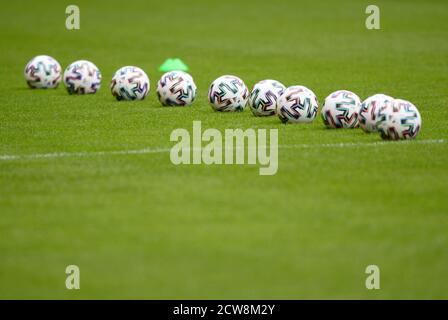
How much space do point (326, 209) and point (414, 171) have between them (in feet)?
7.71

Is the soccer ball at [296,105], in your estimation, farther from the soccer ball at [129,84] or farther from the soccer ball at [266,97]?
the soccer ball at [129,84]

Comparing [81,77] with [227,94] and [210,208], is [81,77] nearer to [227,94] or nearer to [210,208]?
[227,94]

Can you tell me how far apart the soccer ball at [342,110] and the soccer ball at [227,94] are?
257cm

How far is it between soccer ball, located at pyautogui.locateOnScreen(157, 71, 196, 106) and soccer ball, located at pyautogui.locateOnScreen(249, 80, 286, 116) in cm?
187

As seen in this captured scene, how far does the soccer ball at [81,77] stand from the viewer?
21.6 metres

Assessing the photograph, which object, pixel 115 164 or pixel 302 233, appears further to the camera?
pixel 115 164

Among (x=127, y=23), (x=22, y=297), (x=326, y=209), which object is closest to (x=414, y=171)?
(x=326, y=209)

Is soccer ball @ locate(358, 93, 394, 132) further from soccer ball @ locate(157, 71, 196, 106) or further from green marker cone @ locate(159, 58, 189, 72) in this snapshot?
green marker cone @ locate(159, 58, 189, 72)

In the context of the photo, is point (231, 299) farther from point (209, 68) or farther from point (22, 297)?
point (209, 68)

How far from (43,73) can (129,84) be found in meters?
3.31

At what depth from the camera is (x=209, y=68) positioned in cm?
2767

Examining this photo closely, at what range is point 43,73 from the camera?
22.8 meters
